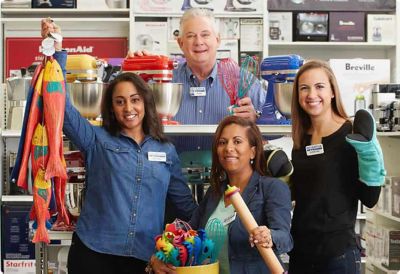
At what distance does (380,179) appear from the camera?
231 cm

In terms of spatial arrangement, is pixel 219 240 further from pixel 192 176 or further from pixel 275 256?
pixel 192 176

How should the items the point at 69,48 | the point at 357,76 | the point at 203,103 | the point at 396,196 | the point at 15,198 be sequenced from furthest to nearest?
the point at 69,48 → the point at 357,76 → the point at 15,198 → the point at 396,196 → the point at 203,103

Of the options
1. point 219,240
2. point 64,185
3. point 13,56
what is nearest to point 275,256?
point 219,240

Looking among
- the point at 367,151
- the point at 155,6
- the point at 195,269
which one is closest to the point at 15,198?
the point at 155,6

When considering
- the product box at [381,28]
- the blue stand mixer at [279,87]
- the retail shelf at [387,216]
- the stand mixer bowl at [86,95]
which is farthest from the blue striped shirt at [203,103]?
the product box at [381,28]

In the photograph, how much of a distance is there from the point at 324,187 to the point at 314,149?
0.13 metres

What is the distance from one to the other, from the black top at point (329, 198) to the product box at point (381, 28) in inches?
116

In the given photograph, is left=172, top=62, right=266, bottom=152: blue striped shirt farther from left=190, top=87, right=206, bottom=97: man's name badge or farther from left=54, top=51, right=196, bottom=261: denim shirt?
left=54, top=51, right=196, bottom=261: denim shirt

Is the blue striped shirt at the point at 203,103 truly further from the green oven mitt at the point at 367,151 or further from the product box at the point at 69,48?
the product box at the point at 69,48

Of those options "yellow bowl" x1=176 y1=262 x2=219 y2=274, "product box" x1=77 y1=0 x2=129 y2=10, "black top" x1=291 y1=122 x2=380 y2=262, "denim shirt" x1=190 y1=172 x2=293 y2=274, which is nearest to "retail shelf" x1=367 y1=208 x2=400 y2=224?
"black top" x1=291 y1=122 x2=380 y2=262

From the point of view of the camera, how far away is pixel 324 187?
2.36m

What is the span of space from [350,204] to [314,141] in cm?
25

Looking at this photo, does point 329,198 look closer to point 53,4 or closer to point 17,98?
point 17,98

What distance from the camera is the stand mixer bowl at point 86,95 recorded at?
2467 millimetres
